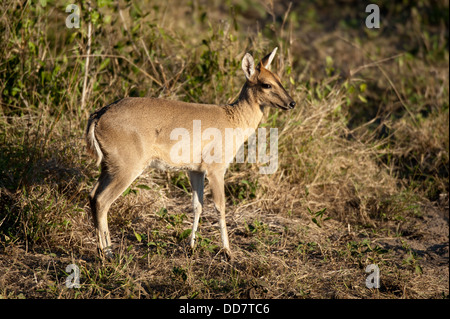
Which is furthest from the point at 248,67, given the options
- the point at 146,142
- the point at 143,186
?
the point at 143,186

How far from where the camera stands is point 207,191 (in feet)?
22.1

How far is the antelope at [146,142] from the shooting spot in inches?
199

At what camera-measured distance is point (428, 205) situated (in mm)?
7379

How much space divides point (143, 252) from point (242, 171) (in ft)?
6.18

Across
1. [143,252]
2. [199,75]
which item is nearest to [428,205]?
[199,75]

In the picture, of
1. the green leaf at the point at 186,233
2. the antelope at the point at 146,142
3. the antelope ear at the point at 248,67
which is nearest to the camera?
the antelope at the point at 146,142

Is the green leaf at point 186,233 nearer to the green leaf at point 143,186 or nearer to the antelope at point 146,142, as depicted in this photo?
the antelope at point 146,142

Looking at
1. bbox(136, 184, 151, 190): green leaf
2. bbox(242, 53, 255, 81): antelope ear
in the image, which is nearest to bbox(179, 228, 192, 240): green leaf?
bbox(136, 184, 151, 190): green leaf

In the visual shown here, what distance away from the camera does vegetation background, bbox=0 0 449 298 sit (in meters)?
5.12

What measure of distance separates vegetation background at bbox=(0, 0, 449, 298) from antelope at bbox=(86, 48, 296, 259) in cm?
43

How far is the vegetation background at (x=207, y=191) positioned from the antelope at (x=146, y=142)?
0.43 metres

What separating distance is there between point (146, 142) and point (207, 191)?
174cm

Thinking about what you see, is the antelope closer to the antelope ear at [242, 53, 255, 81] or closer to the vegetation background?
the antelope ear at [242, 53, 255, 81]

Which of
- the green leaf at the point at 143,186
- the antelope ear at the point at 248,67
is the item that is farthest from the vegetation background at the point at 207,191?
the antelope ear at the point at 248,67
